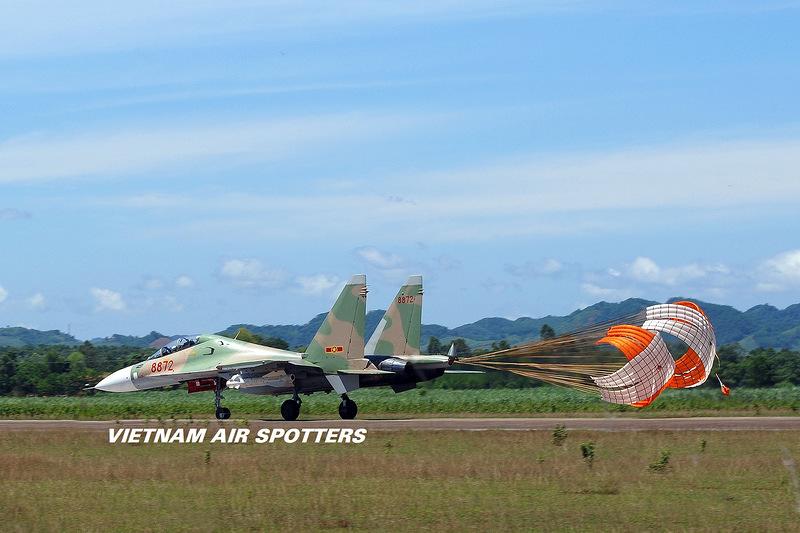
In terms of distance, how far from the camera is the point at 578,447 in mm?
25859

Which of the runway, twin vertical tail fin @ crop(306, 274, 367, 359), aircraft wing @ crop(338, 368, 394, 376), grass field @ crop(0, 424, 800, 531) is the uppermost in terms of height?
twin vertical tail fin @ crop(306, 274, 367, 359)

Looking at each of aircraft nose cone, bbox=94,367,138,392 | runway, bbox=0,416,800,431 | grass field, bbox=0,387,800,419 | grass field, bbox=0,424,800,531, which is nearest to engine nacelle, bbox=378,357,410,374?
runway, bbox=0,416,800,431

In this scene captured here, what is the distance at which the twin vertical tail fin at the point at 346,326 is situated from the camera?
116 ft


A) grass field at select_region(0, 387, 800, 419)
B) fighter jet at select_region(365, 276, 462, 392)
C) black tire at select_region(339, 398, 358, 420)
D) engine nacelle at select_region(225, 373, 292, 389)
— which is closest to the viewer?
engine nacelle at select_region(225, 373, 292, 389)

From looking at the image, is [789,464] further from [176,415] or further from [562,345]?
[176,415]

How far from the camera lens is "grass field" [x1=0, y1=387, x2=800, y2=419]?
41.1 meters

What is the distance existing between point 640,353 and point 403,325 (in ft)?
32.2

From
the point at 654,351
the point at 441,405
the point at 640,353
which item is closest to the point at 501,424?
the point at 640,353

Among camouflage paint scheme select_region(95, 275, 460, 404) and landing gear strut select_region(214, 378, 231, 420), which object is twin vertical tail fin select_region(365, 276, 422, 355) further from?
landing gear strut select_region(214, 378, 231, 420)

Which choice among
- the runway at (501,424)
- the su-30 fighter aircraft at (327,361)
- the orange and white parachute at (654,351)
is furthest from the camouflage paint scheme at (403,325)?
the orange and white parachute at (654,351)

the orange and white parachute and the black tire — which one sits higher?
the orange and white parachute

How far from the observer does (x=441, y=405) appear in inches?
1692

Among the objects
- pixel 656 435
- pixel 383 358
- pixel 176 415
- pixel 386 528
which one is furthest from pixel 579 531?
pixel 176 415

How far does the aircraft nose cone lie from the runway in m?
1.28
